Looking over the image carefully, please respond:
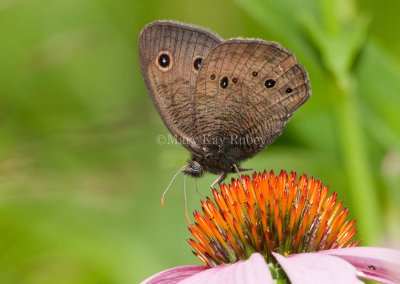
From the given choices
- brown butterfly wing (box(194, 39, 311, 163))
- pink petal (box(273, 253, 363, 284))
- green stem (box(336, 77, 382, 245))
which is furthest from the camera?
green stem (box(336, 77, 382, 245))

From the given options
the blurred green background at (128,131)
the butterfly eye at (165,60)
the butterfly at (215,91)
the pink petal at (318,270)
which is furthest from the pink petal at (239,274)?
the blurred green background at (128,131)

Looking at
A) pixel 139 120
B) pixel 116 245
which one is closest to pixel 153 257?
pixel 116 245

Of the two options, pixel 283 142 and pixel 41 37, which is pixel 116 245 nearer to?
pixel 283 142

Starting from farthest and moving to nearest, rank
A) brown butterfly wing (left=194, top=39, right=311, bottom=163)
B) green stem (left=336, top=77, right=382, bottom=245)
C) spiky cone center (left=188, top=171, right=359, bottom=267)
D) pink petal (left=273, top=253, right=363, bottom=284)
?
green stem (left=336, top=77, right=382, bottom=245) < brown butterfly wing (left=194, top=39, right=311, bottom=163) < spiky cone center (left=188, top=171, right=359, bottom=267) < pink petal (left=273, top=253, right=363, bottom=284)

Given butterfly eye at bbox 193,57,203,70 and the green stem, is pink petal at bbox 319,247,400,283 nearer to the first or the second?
butterfly eye at bbox 193,57,203,70

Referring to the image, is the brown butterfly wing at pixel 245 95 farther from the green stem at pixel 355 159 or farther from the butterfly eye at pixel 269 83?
the green stem at pixel 355 159

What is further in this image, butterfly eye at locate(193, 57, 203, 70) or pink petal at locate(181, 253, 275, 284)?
butterfly eye at locate(193, 57, 203, 70)

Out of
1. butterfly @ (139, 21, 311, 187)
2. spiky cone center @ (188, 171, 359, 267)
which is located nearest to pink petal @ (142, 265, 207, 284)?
spiky cone center @ (188, 171, 359, 267)
